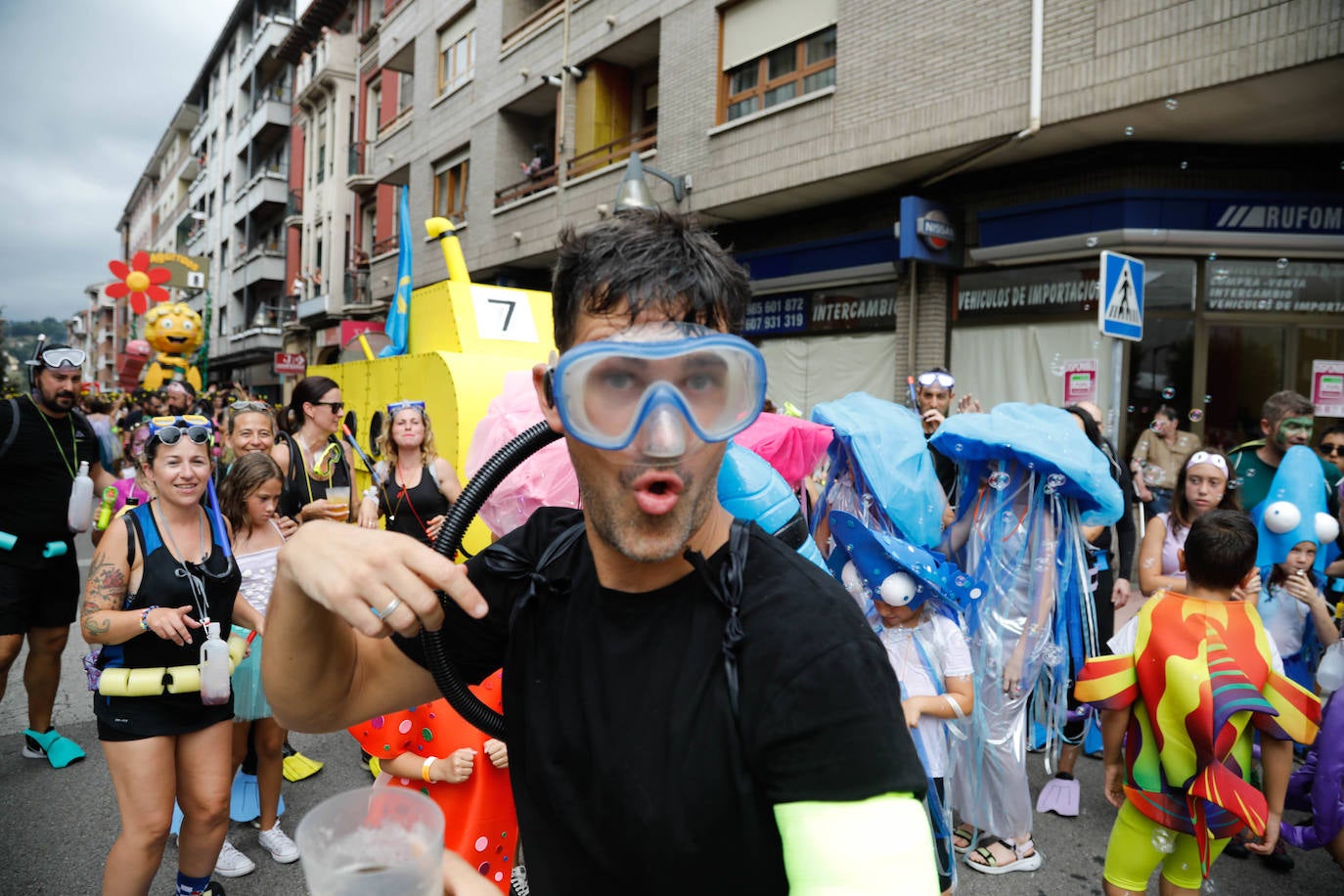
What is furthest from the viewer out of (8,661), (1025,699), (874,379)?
(874,379)

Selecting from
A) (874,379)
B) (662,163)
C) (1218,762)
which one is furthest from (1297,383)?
(662,163)

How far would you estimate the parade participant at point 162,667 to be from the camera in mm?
2512

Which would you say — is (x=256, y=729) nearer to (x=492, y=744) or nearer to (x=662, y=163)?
(x=492, y=744)

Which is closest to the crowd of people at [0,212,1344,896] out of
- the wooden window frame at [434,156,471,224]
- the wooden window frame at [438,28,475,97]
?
the wooden window frame at [434,156,471,224]

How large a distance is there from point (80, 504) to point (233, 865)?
1.96 m

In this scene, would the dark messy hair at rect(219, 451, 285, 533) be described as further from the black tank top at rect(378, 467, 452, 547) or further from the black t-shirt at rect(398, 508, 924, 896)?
the black t-shirt at rect(398, 508, 924, 896)

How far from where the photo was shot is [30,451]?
A: 157 inches

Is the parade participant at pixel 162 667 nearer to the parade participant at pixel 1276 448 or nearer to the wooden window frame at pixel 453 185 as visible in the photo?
the parade participant at pixel 1276 448

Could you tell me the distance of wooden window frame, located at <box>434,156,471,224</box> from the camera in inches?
643

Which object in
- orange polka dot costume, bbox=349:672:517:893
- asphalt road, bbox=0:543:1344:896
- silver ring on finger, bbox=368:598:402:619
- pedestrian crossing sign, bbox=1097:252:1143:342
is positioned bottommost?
asphalt road, bbox=0:543:1344:896

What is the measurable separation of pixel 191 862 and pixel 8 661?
6.76 ft

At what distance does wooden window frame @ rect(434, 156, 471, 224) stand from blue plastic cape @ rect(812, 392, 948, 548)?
46.7ft

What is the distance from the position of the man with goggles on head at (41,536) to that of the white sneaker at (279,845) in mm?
1406

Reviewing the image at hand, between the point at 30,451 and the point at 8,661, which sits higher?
the point at 30,451
